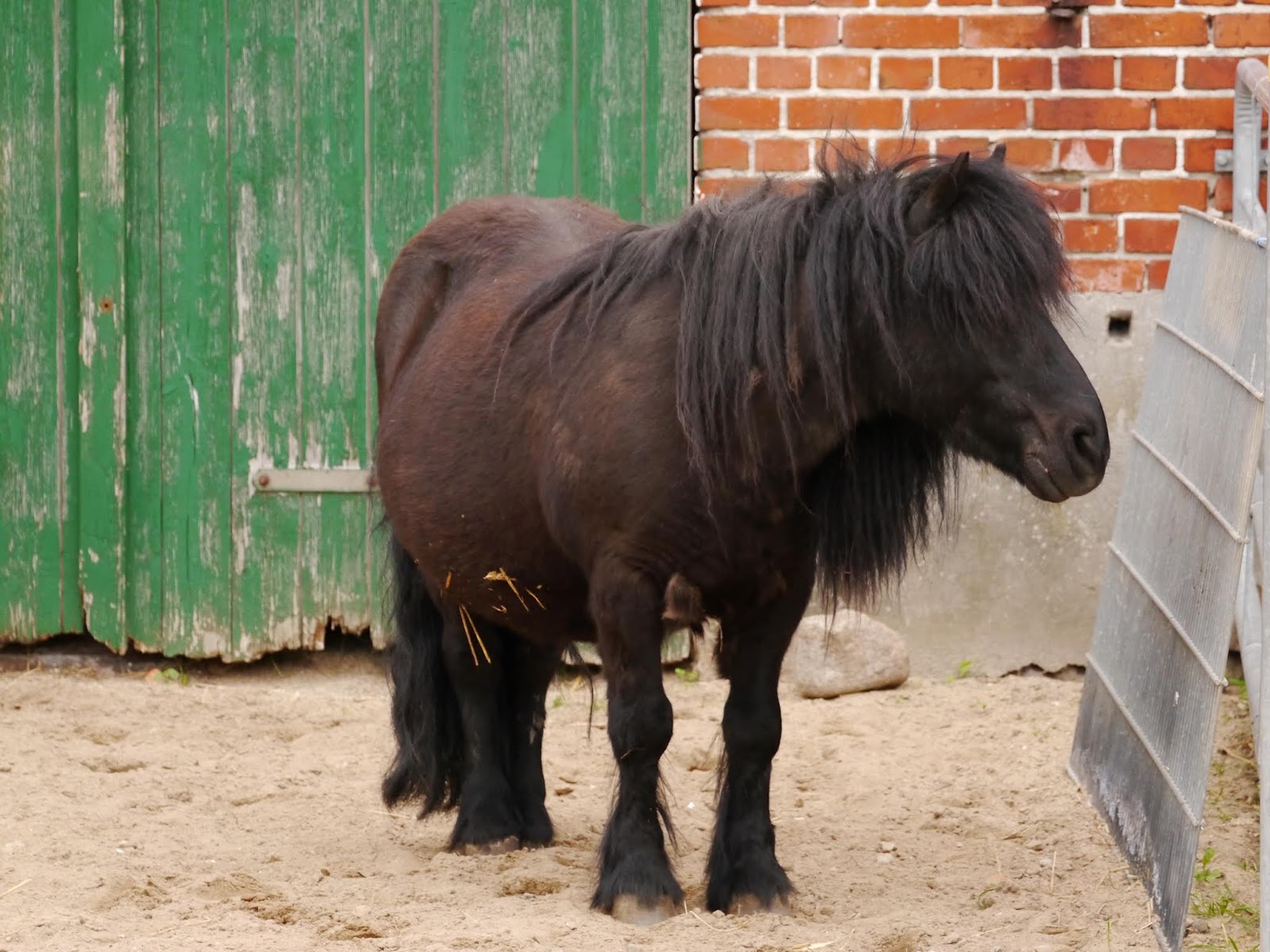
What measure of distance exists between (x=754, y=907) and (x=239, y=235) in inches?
130

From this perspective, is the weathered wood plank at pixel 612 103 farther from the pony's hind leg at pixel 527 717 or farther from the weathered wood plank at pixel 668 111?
the pony's hind leg at pixel 527 717

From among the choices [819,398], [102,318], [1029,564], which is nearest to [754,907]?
[819,398]

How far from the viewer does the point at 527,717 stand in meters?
4.66

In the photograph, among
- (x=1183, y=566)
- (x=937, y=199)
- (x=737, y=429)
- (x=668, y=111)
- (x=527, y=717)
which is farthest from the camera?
(x=668, y=111)

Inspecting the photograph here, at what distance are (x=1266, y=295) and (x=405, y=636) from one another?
244 centimetres

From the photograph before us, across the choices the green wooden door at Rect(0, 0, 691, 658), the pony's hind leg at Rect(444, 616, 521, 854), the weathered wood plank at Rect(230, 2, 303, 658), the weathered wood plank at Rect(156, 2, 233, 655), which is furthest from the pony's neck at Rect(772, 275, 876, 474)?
the weathered wood plank at Rect(156, 2, 233, 655)

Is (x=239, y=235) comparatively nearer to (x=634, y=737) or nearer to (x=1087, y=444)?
(x=634, y=737)

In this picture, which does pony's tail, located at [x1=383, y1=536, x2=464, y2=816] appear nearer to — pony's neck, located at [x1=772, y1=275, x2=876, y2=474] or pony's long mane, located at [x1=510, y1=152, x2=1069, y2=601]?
pony's long mane, located at [x1=510, y1=152, x2=1069, y2=601]

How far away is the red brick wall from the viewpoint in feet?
18.9

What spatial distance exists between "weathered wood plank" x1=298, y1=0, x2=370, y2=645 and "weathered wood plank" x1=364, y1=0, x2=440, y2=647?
0.04m

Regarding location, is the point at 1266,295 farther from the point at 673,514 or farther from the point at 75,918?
the point at 75,918

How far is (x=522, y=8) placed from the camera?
593cm

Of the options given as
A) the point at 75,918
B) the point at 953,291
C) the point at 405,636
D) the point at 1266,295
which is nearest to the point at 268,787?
the point at 405,636

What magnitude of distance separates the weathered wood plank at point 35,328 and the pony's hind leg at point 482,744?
7.18ft
